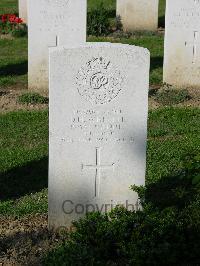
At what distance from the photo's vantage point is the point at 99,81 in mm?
4957

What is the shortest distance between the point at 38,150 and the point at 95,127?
2336 millimetres

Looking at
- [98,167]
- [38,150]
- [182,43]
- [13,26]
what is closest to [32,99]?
[38,150]

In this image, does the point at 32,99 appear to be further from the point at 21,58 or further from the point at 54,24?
the point at 21,58

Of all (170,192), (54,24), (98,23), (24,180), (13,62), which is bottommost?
(24,180)

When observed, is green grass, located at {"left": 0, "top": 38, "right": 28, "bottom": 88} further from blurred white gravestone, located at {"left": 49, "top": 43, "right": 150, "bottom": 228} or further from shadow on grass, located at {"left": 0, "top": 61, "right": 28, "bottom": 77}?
blurred white gravestone, located at {"left": 49, "top": 43, "right": 150, "bottom": 228}

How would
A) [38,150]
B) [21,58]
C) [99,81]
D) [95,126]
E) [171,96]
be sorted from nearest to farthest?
[99,81], [95,126], [38,150], [171,96], [21,58]

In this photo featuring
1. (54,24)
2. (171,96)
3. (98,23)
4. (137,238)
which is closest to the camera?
(137,238)

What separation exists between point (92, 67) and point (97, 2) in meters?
14.8

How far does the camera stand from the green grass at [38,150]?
604 centimetres

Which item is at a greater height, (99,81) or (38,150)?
(99,81)

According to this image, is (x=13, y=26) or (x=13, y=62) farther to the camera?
(x=13, y=26)

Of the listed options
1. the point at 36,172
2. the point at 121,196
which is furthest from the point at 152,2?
the point at 121,196

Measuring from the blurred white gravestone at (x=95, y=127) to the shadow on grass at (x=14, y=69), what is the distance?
20.0 feet

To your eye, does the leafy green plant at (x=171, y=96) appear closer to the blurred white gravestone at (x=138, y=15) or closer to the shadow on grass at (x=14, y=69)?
the shadow on grass at (x=14, y=69)
